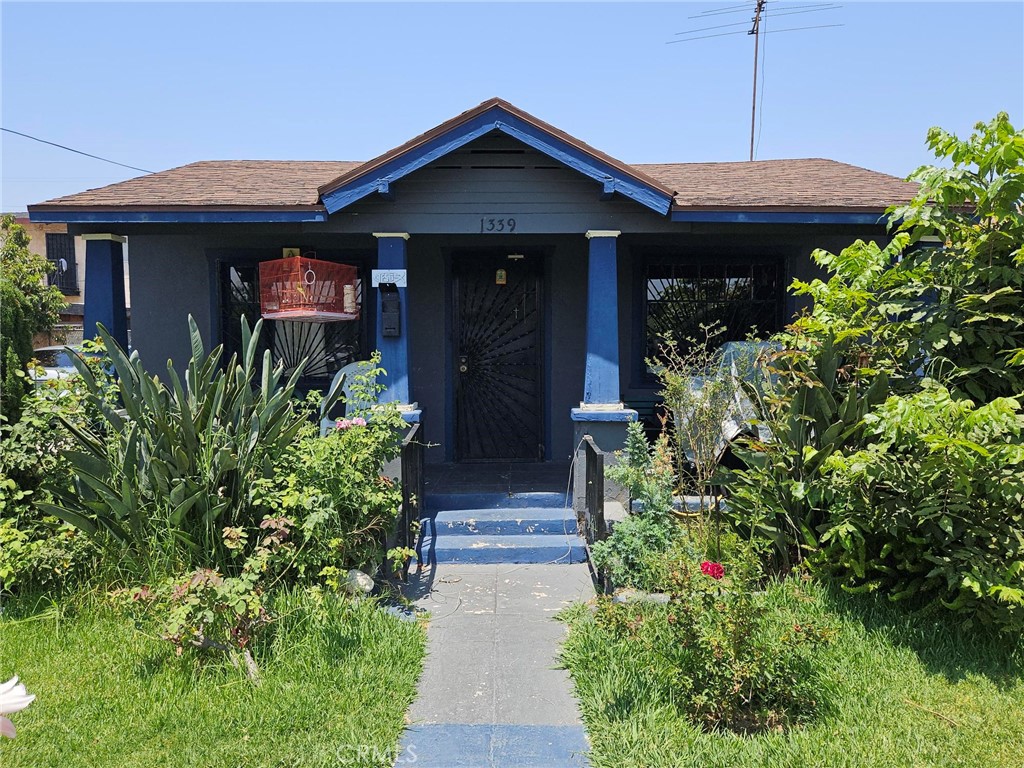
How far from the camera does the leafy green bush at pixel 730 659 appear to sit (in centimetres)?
337

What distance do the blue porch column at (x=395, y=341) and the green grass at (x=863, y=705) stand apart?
308cm

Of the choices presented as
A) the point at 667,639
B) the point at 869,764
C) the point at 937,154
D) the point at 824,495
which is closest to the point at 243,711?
the point at 667,639

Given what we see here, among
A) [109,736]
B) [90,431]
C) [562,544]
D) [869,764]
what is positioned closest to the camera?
[869,764]

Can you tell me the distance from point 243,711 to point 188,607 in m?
0.61

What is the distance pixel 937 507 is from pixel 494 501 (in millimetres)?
3571

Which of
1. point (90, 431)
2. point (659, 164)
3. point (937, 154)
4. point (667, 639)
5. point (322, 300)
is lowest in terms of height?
point (667, 639)

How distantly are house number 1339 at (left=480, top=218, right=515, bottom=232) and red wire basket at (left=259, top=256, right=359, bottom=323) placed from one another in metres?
1.61

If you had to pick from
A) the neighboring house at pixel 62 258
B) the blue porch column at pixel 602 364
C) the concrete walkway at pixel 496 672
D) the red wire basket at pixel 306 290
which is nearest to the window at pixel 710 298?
the blue porch column at pixel 602 364

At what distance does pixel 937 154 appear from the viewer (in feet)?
14.4

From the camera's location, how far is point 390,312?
6.56 m

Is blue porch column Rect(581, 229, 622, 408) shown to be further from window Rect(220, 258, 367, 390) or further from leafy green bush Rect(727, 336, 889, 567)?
window Rect(220, 258, 367, 390)

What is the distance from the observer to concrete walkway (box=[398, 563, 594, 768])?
338 cm

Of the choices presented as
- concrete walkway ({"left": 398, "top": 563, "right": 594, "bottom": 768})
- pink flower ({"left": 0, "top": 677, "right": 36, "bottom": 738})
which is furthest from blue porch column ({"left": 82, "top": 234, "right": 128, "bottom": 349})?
pink flower ({"left": 0, "top": 677, "right": 36, "bottom": 738})

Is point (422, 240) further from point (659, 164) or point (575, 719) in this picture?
point (575, 719)
